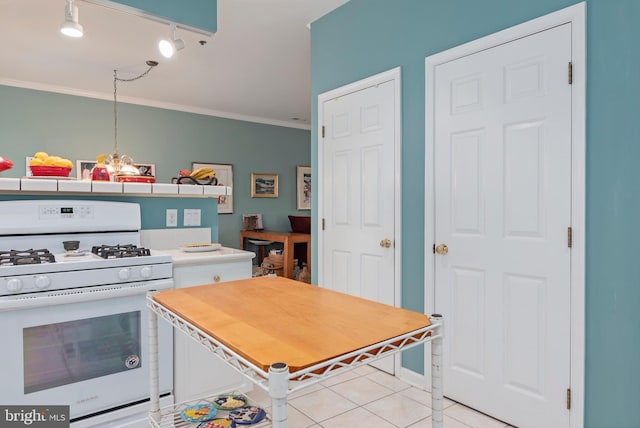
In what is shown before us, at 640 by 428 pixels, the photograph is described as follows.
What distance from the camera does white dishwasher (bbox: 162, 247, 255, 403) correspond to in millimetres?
2141

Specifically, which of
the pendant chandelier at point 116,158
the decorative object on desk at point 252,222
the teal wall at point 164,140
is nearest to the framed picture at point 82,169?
the teal wall at point 164,140

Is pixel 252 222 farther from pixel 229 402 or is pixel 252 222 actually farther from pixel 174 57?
pixel 229 402

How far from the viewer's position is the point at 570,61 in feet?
5.90

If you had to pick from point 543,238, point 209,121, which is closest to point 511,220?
point 543,238

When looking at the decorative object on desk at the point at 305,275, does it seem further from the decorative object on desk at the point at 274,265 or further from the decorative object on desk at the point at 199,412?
the decorative object on desk at the point at 199,412

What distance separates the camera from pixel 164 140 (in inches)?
219

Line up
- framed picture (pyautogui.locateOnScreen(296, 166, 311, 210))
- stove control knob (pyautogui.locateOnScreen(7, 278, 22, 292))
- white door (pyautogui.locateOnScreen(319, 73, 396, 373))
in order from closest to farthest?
stove control knob (pyautogui.locateOnScreen(7, 278, 22, 292)) → white door (pyautogui.locateOnScreen(319, 73, 396, 373)) → framed picture (pyautogui.locateOnScreen(296, 166, 311, 210))

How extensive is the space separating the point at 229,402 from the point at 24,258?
1.15 metres

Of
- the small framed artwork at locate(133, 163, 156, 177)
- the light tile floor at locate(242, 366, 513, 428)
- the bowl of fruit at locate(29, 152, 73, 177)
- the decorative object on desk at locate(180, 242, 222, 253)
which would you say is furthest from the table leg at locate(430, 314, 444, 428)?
the small framed artwork at locate(133, 163, 156, 177)

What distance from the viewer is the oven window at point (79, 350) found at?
1771 millimetres

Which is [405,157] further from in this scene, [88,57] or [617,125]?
[88,57]

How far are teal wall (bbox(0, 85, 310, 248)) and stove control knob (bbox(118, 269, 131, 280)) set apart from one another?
232 cm

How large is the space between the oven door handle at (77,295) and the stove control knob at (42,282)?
0.03 meters

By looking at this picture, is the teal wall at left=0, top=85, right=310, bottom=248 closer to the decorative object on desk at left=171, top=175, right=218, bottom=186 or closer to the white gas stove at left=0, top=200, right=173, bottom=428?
the decorative object on desk at left=171, top=175, right=218, bottom=186
